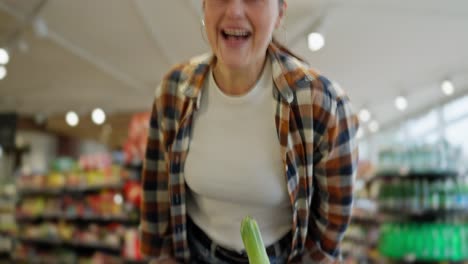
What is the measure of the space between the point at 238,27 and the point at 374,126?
14.2 meters

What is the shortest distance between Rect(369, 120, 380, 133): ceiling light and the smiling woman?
43.5ft

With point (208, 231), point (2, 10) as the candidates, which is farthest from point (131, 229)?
point (208, 231)

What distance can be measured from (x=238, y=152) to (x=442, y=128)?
37.3ft

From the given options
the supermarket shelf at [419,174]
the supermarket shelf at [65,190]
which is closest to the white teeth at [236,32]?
the supermarket shelf at [419,174]

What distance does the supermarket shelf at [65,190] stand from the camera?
801cm

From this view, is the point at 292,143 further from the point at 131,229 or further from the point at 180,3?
the point at 131,229

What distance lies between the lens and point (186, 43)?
7.91m

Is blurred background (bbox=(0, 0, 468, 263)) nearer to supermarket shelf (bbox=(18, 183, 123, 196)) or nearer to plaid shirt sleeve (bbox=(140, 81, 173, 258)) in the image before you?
supermarket shelf (bbox=(18, 183, 123, 196))

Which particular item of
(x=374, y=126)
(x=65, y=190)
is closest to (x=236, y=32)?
(x=65, y=190)

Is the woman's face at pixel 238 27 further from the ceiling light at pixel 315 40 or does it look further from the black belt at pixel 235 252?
the ceiling light at pixel 315 40

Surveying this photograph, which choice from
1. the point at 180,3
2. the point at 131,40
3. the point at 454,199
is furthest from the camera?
the point at 131,40

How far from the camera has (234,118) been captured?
1.24m

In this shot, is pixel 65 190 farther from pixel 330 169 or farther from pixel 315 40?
pixel 330 169

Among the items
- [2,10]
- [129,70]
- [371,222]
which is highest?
[2,10]
